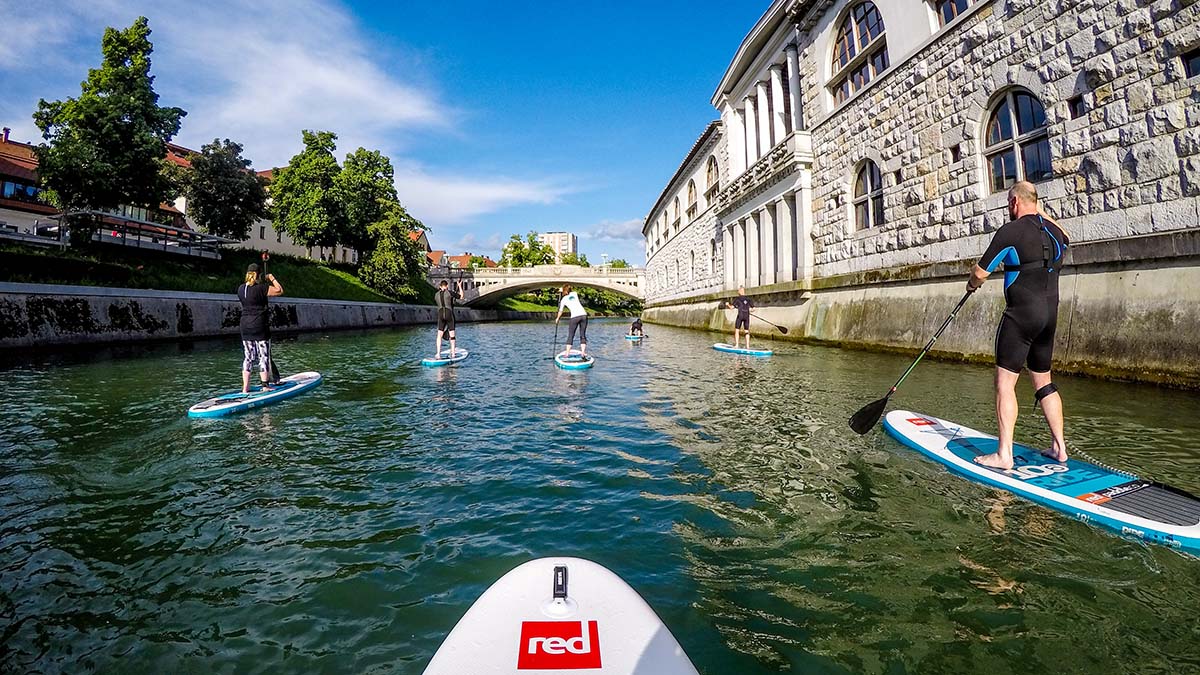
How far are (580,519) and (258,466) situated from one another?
3.79 meters

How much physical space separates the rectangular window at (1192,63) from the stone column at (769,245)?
17286mm

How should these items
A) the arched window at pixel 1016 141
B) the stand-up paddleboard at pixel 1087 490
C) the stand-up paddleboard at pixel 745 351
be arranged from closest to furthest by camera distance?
the stand-up paddleboard at pixel 1087 490 → the arched window at pixel 1016 141 → the stand-up paddleboard at pixel 745 351

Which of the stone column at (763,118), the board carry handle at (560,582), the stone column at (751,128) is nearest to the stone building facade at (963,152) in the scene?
the stone column at (763,118)

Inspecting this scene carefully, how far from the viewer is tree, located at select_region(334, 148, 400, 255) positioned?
151 feet

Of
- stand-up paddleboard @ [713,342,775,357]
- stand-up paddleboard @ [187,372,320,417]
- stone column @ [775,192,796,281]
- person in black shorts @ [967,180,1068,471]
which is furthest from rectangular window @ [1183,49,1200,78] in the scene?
stand-up paddleboard @ [187,372,320,417]

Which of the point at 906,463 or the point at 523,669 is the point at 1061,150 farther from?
the point at 523,669

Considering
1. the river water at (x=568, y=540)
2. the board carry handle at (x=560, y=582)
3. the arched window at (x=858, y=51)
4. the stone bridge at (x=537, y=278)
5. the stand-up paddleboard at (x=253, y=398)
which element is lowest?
the river water at (x=568, y=540)

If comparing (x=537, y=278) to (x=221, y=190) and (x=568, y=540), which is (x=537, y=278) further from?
(x=568, y=540)

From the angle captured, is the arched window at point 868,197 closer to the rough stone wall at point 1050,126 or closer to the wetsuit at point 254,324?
the rough stone wall at point 1050,126

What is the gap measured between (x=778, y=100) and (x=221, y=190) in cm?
4021

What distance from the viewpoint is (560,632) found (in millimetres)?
2217

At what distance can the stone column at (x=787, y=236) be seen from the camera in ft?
79.2

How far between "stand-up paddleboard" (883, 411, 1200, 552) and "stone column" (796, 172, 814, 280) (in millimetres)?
17198

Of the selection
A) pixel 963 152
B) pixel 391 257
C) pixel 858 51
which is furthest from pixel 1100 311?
pixel 391 257
